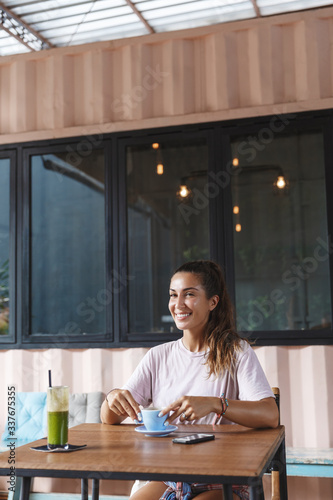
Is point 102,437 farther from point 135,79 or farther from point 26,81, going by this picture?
point 26,81

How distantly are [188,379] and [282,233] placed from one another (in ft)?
6.22

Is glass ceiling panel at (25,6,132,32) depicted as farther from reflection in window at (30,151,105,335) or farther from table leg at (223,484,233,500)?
table leg at (223,484,233,500)

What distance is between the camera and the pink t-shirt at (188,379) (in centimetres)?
201

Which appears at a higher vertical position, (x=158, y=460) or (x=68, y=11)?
(x=68, y=11)

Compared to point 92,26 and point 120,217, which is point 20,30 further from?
point 120,217

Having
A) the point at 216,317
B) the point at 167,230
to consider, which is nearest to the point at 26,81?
the point at 167,230

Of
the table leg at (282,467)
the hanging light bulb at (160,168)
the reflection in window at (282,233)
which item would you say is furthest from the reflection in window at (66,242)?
the table leg at (282,467)

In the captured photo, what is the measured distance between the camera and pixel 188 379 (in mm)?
2107

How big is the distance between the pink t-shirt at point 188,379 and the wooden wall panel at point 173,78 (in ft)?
6.43

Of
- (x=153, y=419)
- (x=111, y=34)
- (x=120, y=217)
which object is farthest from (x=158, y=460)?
(x=111, y=34)

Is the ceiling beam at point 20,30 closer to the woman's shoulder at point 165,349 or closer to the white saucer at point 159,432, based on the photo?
the woman's shoulder at point 165,349

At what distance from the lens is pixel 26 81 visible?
4.11 metres

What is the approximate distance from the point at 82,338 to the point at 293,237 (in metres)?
1.48

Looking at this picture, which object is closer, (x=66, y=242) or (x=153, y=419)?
(x=153, y=419)
